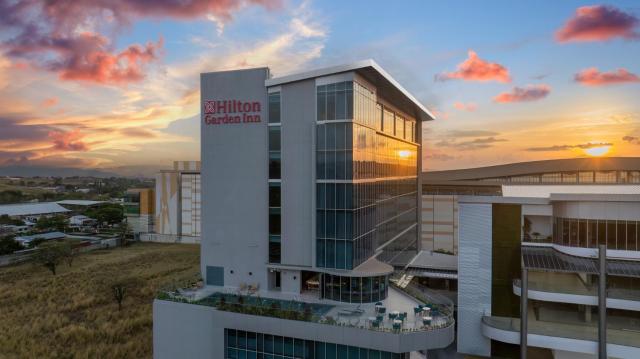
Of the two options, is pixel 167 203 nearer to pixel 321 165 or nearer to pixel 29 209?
pixel 321 165

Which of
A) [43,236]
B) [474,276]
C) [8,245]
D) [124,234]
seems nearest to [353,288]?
[474,276]

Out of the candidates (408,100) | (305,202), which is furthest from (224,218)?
(408,100)

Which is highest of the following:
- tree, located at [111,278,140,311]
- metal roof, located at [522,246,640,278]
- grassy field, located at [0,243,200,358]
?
metal roof, located at [522,246,640,278]

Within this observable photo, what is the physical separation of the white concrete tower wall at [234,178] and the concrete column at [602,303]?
18.0 m

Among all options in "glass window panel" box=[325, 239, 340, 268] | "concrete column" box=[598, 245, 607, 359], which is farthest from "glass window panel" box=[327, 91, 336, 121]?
"concrete column" box=[598, 245, 607, 359]

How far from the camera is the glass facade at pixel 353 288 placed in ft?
77.2

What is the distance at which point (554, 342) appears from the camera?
72.7 ft

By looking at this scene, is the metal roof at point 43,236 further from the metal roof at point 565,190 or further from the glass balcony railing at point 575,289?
the glass balcony railing at point 575,289

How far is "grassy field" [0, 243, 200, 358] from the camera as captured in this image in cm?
3111

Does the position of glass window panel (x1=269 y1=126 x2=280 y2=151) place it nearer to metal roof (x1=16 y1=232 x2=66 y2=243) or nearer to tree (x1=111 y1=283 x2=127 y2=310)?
tree (x1=111 y1=283 x2=127 y2=310)

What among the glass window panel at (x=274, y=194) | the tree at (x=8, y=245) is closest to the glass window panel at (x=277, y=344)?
the glass window panel at (x=274, y=194)

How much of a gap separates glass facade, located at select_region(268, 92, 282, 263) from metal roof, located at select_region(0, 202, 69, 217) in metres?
110

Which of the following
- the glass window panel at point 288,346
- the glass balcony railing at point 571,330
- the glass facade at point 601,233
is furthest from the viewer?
the glass facade at point 601,233

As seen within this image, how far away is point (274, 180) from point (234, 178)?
2856 mm
